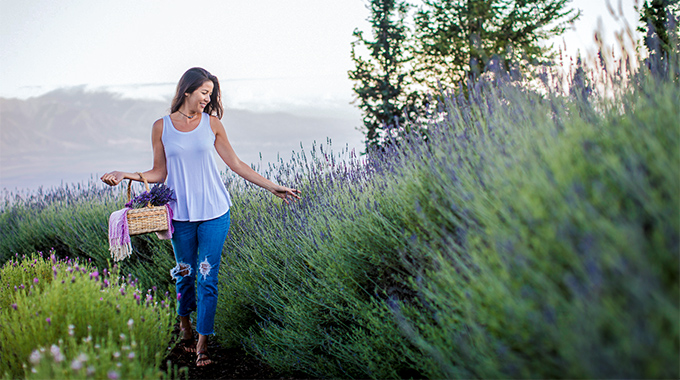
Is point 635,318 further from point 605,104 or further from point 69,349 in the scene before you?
point 69,349

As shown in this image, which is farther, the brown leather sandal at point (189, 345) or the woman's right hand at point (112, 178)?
the brown leather sandal at point (189, 345)

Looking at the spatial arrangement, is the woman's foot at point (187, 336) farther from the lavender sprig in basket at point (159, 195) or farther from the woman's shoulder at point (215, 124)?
the woman's shoulder at point (215, 124)

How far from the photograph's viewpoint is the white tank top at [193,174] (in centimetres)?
311

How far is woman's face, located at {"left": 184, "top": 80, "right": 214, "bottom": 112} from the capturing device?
3219 millimetres

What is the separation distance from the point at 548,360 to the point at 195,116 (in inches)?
107

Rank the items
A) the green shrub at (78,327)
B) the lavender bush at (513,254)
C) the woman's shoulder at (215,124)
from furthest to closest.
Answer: the woman's shoulder at (215,124) → the green shrub at (78,327) → the lavender bush at (513,254)

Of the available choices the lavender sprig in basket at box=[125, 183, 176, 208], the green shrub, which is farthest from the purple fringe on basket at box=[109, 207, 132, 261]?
the green shrub

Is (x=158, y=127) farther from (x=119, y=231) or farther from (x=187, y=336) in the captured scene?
(x=187, y=336)

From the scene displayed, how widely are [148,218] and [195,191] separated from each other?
35cm

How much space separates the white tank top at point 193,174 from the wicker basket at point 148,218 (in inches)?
4.1

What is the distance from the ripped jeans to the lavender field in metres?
0.44

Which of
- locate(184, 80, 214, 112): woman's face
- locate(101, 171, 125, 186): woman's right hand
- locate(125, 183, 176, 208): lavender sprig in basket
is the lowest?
locate(125, 183, 176, 208): lavender sprig in basket

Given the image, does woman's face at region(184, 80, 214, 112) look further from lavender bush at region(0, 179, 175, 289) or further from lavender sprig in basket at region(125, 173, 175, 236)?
lavender bush at region(0, 179, 175, 289)

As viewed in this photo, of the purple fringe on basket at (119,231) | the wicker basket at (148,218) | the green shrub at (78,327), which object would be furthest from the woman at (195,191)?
the green shrub at (78,327)
